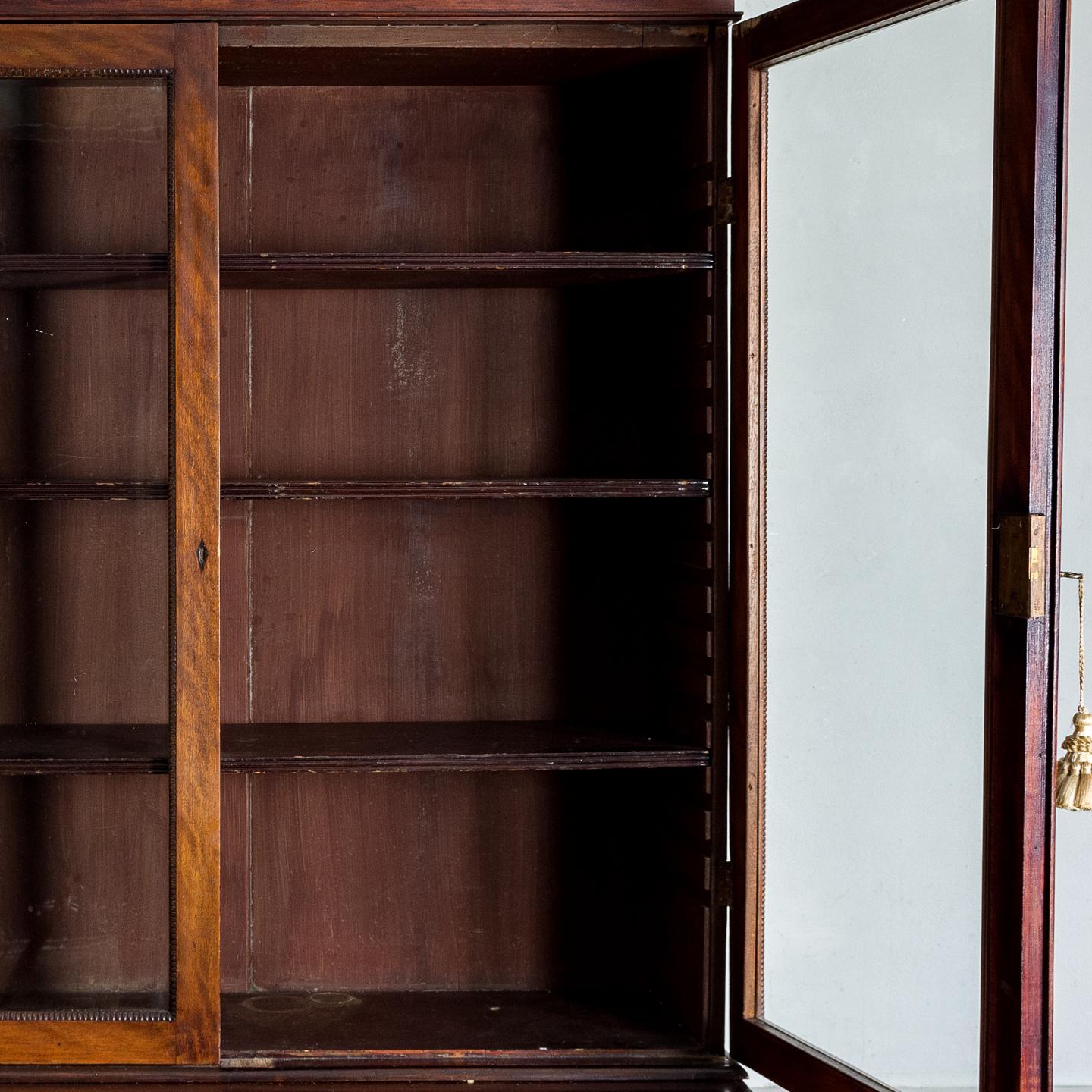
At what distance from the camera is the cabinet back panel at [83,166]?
1.54 meters

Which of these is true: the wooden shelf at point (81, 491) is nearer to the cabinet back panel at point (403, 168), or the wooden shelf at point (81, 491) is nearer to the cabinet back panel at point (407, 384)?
the cabinet back panel at point (407, 384)

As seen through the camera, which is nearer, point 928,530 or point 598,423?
point 928,530

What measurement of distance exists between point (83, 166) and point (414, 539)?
0.74 metres

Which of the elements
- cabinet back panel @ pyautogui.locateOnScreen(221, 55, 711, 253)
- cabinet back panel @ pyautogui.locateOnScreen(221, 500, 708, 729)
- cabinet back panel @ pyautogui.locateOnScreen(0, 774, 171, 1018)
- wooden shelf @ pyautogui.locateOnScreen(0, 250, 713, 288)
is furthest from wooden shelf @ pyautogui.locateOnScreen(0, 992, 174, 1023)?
cabinet back panel @ pyautogui.locateOnScreen(221, 55, 711, 253)

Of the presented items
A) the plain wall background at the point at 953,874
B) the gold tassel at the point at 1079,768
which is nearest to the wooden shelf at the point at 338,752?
the plain wall background at the point at 953,874

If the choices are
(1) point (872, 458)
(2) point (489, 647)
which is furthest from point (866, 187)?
(2) point (489, 647)

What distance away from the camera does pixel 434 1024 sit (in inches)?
69.2

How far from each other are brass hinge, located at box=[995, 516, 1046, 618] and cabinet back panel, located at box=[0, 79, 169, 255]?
1.13 metres

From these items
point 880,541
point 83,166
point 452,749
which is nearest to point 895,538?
point 880,541

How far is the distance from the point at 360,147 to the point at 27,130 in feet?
1.72

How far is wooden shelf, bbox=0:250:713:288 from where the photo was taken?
61.3 inches

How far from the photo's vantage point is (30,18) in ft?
5.06

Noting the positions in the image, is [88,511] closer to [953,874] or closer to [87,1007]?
[87,1007]

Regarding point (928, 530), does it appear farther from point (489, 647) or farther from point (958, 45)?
point (489, 647)
